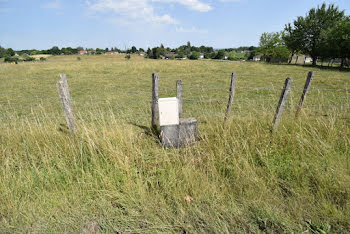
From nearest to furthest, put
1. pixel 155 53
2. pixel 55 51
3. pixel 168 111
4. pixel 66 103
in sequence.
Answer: pixel 168 111, pixel 66 103, pixel 155 53, pixel 55 51

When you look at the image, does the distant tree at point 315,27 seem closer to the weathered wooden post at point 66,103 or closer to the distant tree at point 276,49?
the distant tree at point 276,49

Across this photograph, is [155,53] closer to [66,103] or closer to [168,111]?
[66,103]

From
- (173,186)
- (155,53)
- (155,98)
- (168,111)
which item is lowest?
(155,53)

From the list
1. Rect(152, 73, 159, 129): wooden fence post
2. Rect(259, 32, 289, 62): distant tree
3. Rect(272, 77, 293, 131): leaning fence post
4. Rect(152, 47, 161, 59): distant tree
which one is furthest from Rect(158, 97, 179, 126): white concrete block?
Rect(152, 47, 161, 59): distant tree

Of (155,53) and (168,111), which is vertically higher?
(168,111)

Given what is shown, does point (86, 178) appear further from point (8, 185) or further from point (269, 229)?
point (269, 229)

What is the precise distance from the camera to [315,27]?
124ft

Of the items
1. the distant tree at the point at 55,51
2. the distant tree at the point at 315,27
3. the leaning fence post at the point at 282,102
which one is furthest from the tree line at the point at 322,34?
the distant tree at the point at 55,51

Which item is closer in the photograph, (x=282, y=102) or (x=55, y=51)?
(x=282, y=102)

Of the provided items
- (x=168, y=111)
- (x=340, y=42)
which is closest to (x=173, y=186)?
(x=168, y=111)

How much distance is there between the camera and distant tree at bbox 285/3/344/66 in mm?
36594

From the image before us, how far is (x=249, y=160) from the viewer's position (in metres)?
2.85

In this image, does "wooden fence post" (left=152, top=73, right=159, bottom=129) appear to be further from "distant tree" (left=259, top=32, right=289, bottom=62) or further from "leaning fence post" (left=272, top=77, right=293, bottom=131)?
"distant tree" (left=259, top=32, right=289, bottom=62)

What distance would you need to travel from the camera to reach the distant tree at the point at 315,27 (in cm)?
3659
